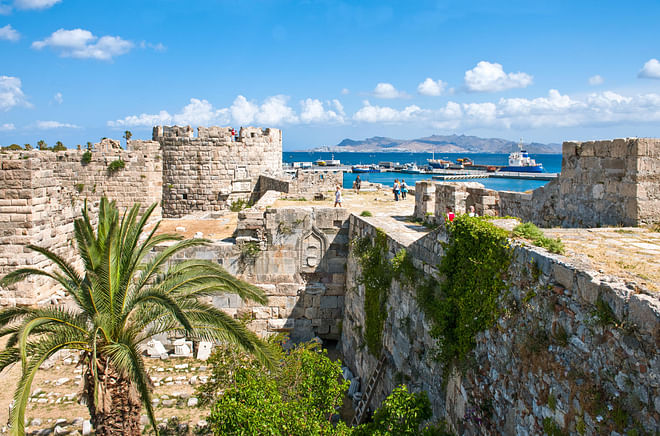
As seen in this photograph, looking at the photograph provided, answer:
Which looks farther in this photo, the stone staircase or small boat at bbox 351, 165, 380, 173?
small boat at bbox 351, 165, 380, 173

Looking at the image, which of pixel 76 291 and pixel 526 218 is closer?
pixel 76 291

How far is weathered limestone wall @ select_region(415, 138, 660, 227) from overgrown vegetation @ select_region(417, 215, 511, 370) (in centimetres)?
232

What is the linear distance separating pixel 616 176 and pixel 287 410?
5435 mm

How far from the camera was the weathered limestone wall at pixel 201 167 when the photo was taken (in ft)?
60.3

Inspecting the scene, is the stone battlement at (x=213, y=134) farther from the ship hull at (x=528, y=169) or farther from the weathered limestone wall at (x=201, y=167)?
the ship hull at (x=528, y=169)

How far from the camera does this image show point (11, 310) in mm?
6746

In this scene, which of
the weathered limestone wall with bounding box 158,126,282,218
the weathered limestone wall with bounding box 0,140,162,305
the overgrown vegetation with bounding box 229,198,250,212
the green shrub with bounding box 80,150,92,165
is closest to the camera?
the weathered limestone wall with bounding box 0,140,162,305

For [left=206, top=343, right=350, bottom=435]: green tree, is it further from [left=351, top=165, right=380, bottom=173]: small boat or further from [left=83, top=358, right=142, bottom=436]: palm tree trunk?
[left=351, top=165, right=380, bottom=173]: small boat

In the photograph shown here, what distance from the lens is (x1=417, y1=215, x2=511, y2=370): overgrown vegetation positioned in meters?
5.50

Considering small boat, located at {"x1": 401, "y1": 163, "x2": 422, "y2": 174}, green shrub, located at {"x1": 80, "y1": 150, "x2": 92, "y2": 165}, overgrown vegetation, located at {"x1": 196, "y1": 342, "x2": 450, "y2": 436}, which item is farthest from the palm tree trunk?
small boat, located at {"x1": 401, "y1": 163, "x2": 422, "y2": 174}

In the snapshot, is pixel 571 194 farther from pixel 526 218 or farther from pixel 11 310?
pixel 11 310

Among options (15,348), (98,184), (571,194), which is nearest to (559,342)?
(571,194)

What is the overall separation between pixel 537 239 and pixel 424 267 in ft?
8.15

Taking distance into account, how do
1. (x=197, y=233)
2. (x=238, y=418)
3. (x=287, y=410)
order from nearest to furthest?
(x=238, y=418) < (x=287, y=410) < (x=197, y=233)
